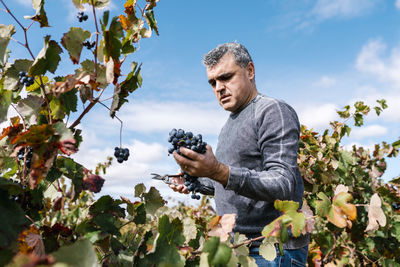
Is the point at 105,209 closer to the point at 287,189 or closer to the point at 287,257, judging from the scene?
the point at 287,189

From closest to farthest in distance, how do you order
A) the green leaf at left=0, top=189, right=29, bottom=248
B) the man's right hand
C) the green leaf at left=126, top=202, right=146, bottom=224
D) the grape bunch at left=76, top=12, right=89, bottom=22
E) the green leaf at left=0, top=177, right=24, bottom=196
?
the green leaf at left=0, top=189, right=29, bottom=248, the green leaf at left=0, top=177, right=24, bottom=196, the green leaf at left=126, top=202, right=146, bottom=224, the grape bunch at left=76, top=12, right=89, bottom=22, the man's right hand

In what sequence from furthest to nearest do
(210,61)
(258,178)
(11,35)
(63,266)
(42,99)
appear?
(210,61)
(258,178)
(11,35)
(42,99)
(63,266)

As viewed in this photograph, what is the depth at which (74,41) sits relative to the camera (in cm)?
126

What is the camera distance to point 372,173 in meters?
3.96

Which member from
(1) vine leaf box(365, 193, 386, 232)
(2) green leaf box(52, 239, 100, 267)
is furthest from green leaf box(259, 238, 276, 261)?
(2) green leaf box(52, 239, 100, 267)

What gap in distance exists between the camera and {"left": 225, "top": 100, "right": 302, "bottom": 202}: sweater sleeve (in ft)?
5.51

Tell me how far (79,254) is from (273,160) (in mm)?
1312

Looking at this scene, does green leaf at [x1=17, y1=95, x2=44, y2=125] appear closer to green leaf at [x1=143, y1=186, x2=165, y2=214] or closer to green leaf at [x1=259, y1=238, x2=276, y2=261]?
green leaf at [x1=143, y1=186, x2=165, y2=214]

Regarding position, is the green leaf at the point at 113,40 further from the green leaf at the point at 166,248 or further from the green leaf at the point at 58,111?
the green leaf at the point at 166,248

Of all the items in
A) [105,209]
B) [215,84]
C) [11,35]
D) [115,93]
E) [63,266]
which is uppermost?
[215,84]

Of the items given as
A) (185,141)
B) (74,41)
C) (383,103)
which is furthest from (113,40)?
(383,103)

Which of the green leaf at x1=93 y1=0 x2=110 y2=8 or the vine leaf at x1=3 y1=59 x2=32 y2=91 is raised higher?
the green leaf at x1=93 y1=0 x2=110 y2=8

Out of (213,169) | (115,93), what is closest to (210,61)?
(213,169)

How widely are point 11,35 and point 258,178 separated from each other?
1.24 metres
